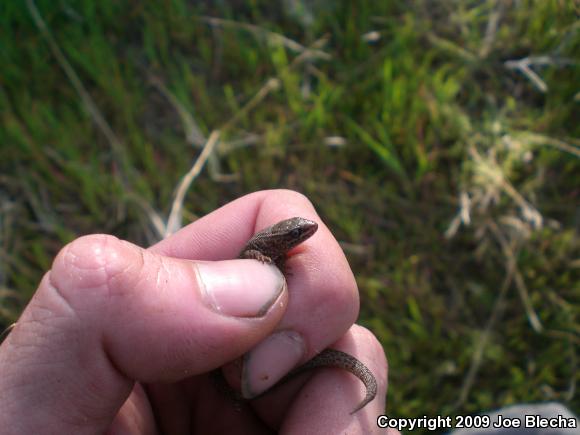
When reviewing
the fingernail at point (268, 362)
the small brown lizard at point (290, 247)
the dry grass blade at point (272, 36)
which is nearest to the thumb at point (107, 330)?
the fingernail at point (268, 362)

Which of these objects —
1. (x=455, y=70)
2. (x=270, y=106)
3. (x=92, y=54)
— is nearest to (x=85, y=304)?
(x=270, y=106)

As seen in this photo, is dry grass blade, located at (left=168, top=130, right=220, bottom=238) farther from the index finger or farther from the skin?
the skin

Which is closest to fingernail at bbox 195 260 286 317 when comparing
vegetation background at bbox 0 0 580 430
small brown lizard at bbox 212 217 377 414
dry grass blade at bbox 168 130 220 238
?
small brown lizard at bbox 212 217 377 414

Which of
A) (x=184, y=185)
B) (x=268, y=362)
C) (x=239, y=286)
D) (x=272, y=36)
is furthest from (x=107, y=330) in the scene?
(x=272, y=36)

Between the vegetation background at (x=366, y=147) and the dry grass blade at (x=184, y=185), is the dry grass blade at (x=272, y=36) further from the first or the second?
the dry grass blade at (x=184, y=185)

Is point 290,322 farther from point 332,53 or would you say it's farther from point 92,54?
point 92,54

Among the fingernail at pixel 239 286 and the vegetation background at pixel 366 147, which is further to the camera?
the vegetation background at pixel 366 147
